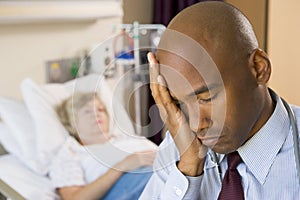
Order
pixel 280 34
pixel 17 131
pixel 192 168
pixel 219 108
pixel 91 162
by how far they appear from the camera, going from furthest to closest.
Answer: pixel 280 34
pixel 17 131
pixel 91 162
pixel 192 168
pixel 219 108

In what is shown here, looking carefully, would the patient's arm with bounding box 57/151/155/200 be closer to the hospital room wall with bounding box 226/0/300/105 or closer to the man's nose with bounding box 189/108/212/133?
the hospital room wall with bounding box 226/0/300/105

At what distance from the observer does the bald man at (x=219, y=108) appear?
87 cm

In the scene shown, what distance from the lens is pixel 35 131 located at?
1933 millimetres

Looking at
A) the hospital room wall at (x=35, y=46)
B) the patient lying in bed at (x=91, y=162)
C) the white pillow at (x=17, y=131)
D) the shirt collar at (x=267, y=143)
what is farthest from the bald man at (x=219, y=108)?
the hospital room wall at (x=35, y=46)

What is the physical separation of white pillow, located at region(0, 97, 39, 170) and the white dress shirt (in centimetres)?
98

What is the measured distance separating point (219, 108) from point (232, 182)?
174 millimetres

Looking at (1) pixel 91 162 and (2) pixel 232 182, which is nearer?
(2) pixel 232 182

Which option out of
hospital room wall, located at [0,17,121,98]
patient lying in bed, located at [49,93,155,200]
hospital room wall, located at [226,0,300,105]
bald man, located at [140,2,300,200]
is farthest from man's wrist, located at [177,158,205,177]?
hospital room wall, located at [0,17,121,98]

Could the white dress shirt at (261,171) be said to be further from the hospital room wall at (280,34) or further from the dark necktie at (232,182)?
the hospital room wall at (280,34)

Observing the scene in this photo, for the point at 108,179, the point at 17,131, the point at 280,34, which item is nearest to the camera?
the point at 108,179

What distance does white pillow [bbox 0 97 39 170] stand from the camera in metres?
1.87

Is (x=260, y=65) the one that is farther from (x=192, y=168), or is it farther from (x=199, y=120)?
(x=192, y=168)

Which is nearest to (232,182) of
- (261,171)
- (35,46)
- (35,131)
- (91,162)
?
(261,171)

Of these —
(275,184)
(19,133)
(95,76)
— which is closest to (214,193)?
(275,184)
